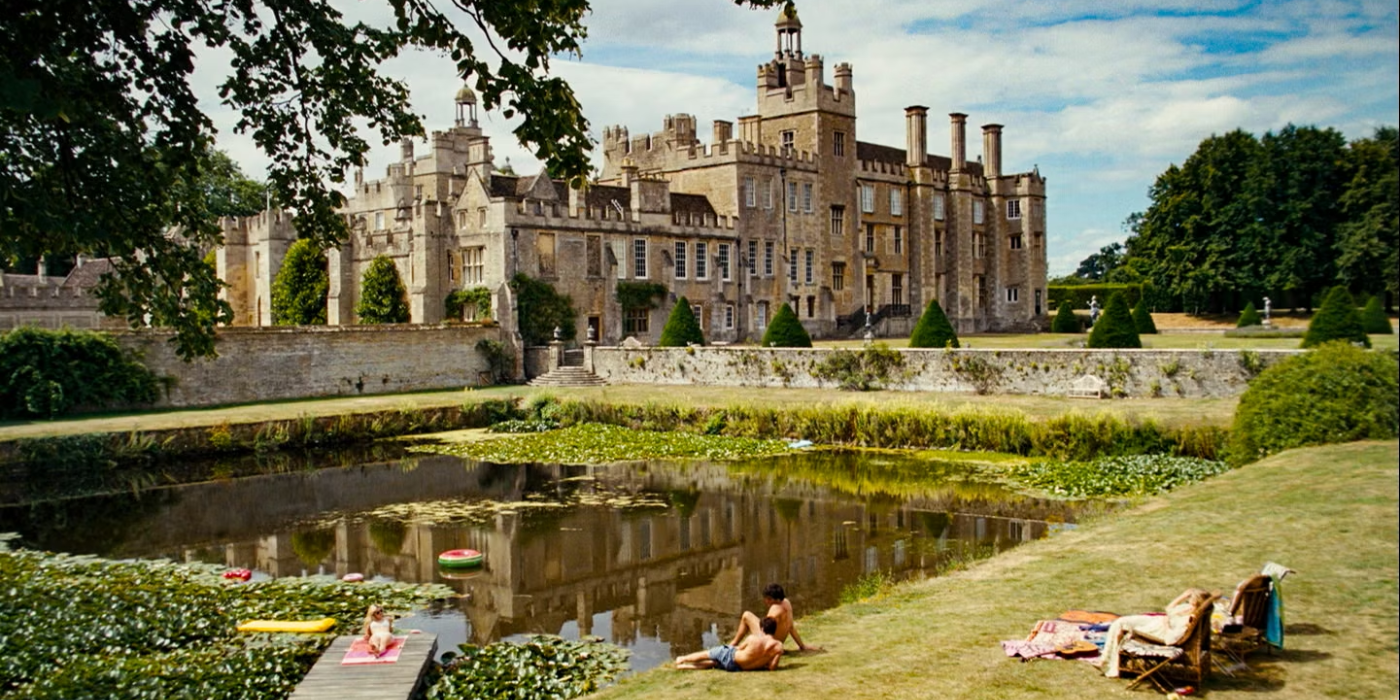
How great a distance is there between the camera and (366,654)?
9.24m

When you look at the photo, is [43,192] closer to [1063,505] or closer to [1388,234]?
[1388,234]

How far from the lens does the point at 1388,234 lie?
4906 mm

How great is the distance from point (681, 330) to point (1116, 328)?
14.0 m

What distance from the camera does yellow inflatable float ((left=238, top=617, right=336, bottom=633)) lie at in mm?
10422

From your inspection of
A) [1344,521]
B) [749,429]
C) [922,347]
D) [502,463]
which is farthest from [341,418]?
[1344,521]

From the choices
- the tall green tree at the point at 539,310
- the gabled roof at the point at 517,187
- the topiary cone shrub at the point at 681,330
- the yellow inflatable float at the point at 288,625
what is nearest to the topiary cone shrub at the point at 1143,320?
the topiary cone shrub at the point at 681,330

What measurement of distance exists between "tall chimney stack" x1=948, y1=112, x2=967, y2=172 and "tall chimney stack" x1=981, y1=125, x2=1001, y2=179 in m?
2.66

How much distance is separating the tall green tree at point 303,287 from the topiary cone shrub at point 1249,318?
33.6 meters

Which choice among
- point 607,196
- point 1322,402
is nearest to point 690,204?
point 607,196

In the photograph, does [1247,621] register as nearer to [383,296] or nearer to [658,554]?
[658,554]

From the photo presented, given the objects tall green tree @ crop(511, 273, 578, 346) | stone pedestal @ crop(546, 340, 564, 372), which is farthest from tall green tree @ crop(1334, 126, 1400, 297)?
tall green tree @ crop(511, 273, 578, 346)

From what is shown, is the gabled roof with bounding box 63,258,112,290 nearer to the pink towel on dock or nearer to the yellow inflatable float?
the yellow inflatable float

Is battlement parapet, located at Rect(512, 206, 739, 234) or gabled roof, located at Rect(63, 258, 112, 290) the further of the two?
gabled roof, located at Rect(63, 258, 112, 290)

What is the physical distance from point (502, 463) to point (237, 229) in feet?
82.8
